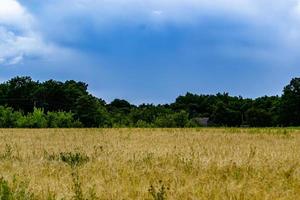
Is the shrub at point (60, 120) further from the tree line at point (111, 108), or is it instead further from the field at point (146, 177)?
the field at point (146, 177)

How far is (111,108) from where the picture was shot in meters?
120

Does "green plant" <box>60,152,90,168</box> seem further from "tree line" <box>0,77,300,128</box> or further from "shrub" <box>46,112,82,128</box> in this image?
"tree line" <box>0,77,300,128</box>

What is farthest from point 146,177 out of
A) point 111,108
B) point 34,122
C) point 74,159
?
point 111,108

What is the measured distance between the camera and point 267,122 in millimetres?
100812

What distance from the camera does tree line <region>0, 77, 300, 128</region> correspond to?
83.5 metres

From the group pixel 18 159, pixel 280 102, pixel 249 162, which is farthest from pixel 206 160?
pixel 280 102

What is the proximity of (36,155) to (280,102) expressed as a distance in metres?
86.2

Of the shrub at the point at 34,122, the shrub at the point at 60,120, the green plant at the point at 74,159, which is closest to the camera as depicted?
the green plant at the point at 74,159

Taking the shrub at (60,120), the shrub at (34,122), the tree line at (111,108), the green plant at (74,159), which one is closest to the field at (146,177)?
the green plant at (74,159)

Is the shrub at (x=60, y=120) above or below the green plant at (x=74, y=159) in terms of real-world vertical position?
above

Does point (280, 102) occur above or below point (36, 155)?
above

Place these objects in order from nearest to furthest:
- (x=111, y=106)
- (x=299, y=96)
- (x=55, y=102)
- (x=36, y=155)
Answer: (x=36, y=155) → (x=299, y=96) → (x=55, y=102) → (x=111, y=106)

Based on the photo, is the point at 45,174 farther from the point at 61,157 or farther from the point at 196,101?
the point at 196,101

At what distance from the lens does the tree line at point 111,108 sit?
274 ft
